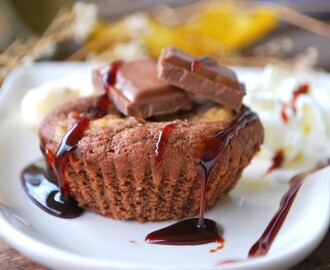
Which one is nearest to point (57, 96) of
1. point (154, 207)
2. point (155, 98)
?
point (155, 98)

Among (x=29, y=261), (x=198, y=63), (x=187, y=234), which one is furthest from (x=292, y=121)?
(x=29, y=261)

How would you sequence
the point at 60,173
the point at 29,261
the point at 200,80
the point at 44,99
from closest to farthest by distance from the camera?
the point at 29,261 → the point at 60,173 → the point at 200,80 → the point at 44,99

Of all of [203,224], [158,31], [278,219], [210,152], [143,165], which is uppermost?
[143,165]

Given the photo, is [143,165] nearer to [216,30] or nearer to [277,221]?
[277,221]

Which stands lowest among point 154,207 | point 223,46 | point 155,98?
point 223,46

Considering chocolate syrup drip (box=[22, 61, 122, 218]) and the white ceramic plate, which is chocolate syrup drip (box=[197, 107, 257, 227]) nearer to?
the white ceramic plate

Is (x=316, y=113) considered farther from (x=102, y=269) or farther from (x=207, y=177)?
(x=102, y=269)

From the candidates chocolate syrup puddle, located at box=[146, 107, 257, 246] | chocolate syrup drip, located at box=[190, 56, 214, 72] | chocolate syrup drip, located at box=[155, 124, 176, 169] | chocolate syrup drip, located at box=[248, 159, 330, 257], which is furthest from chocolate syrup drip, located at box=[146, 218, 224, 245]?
chocolate syrup drip, located at box=[190, 56, 214, 72]
